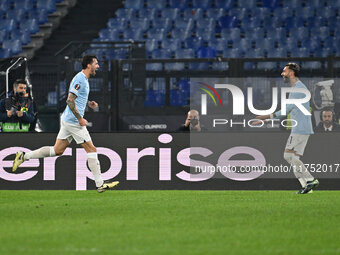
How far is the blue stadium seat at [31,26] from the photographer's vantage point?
28594mm

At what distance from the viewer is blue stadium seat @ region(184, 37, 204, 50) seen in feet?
85.4

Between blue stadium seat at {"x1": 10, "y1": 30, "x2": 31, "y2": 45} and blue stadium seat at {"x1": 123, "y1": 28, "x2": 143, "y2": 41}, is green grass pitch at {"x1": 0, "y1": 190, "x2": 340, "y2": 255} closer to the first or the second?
blue stadium seat at {"x1": 123, "y1": 28, "x2": 143, "y2": 41}

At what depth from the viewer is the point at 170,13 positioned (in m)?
27.5

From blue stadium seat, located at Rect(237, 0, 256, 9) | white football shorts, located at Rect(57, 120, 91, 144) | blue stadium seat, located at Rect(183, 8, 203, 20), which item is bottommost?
white football shorts, located at Rect(57, 120, 91, 144)

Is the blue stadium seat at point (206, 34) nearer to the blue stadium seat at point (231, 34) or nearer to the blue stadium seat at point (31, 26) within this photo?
the blue stadium seat at point (231, 34)

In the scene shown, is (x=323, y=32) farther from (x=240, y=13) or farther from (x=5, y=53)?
(x=5, y=53)

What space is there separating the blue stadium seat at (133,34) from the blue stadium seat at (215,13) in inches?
87.0

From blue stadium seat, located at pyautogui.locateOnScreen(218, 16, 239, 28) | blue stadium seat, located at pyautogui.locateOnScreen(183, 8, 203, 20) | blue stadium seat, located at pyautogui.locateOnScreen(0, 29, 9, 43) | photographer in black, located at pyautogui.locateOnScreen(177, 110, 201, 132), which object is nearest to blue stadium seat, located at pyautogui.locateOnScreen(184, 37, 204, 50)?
blue stadium seat, located at pyautogui.locateOnScreen(218, 16, 239, 28)

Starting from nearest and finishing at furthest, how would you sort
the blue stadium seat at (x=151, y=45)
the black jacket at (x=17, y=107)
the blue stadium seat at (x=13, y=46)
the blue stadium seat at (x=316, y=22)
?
the black jacket at (x=17, y=107), the blue stadium seat at (x=151, y=45), the blue stadium seat at (x=316, y=22), the blue stadium seat at (x=13, y=46)

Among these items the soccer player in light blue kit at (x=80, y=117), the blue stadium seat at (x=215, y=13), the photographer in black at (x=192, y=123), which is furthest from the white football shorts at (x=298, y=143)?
the blue stadium seat at (x=215, y=13)

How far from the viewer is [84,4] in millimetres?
29625

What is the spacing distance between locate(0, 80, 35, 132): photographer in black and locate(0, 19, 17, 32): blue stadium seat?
11984mm

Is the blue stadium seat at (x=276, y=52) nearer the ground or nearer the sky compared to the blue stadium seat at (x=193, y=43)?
nearer the ground

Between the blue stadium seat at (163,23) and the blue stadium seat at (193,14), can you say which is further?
the blue stadium seat at (193,14)
